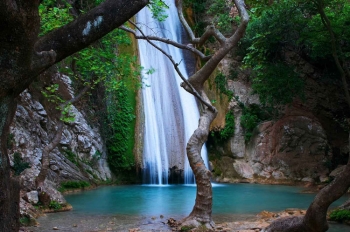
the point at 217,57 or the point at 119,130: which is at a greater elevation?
the point at 217,57

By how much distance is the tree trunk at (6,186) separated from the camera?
3916 mm

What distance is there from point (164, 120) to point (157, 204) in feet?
31.3

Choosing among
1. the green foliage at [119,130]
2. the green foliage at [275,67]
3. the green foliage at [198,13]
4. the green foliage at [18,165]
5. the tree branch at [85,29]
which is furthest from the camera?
the green foliage at [198,13]

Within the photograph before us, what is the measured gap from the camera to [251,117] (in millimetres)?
21484

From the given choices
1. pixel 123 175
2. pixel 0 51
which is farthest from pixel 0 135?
pixel 123 175

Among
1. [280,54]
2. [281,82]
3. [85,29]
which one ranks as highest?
[280,54]

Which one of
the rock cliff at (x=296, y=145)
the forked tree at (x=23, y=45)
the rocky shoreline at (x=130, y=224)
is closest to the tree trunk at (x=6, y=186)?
the forked tree at (x=23, y=45)

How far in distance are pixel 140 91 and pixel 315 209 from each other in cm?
1710

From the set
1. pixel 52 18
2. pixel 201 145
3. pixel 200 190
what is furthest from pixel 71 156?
pixel 200 190

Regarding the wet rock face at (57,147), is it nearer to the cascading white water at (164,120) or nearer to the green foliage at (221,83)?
the cascading white water at (164,120)

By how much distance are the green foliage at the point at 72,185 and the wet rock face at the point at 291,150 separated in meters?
8.67

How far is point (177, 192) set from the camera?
1605cm

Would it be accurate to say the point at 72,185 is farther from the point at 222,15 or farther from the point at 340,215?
the point at 222,15

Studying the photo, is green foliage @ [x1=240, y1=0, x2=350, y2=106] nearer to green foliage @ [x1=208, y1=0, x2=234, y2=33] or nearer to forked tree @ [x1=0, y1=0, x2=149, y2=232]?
green foliage @ [x1=208, y1=0, x2=234, y2=33]
